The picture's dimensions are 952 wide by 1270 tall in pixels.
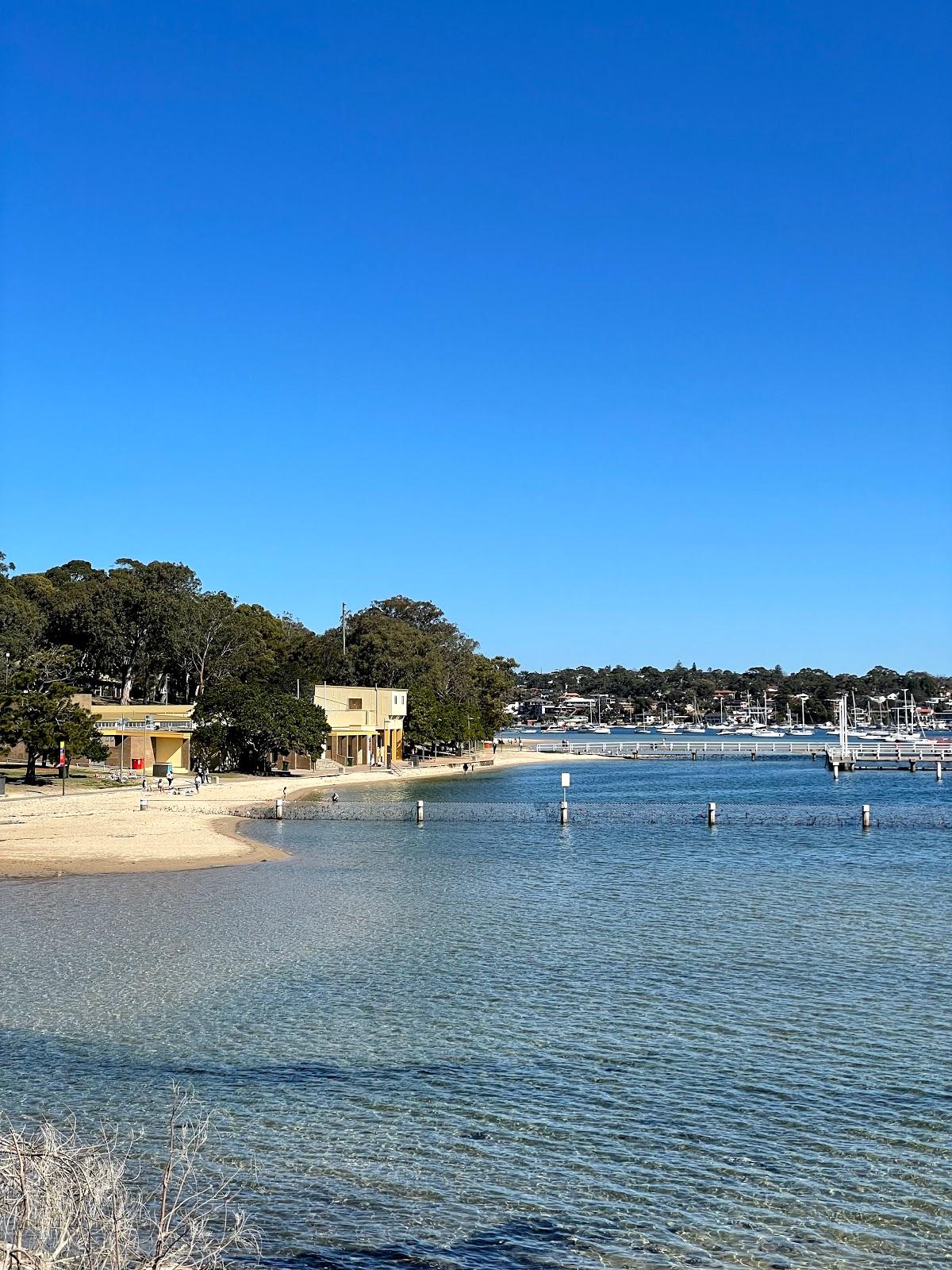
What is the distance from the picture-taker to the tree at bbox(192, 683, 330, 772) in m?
76.6

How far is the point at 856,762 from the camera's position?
10856 centimetres

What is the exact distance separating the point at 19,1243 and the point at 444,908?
23.8 metres

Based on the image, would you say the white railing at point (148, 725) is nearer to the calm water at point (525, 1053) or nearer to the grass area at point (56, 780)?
the grass area at point (56, 780)

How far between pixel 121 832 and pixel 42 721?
15819mm

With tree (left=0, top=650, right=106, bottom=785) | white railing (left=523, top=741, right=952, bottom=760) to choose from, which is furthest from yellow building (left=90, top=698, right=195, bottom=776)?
white railing (left=523, top=741, right=952, bottom=760)

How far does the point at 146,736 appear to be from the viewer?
259ft

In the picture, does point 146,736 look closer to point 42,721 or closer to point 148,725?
point 148,725

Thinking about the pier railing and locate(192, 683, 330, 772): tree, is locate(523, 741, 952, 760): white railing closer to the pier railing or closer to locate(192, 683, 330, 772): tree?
the pier railing

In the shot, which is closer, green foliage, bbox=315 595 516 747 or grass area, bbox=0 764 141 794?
grass area, bbox=0 764 141 794

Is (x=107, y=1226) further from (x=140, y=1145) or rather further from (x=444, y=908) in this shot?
(x=444, y=908)

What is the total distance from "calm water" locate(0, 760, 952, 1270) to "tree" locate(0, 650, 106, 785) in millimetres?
24985

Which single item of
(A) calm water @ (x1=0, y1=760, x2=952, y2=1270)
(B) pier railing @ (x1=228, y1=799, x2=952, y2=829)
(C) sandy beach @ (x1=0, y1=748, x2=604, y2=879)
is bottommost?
(A) calm water @ (x1=0, y1=760, x2=952, y2=1270)

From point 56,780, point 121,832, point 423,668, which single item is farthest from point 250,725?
point 423,668

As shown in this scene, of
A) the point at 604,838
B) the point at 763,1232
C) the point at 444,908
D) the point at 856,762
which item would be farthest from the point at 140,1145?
the point at 856,762
